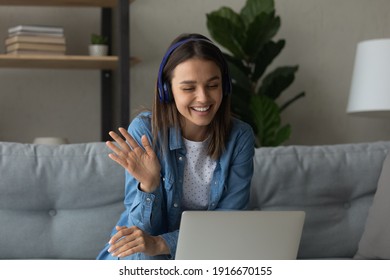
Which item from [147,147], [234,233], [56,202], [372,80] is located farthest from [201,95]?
[372,80]

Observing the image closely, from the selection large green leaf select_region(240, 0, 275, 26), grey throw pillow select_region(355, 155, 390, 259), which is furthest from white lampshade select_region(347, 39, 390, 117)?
grey throw pillow select_region(355, 155, 390, 259)

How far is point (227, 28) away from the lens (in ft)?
11.7

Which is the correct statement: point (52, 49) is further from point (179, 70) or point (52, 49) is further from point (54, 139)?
point (179, 70)

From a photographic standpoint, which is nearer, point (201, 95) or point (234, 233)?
point (234, 233)

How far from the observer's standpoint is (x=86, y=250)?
2.19 meters

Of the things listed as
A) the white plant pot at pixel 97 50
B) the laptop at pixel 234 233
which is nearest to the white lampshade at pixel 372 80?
the white plant pot at pixel 97 50

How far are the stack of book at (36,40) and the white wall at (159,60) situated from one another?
11.8 inches

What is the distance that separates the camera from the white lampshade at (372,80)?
3195mm

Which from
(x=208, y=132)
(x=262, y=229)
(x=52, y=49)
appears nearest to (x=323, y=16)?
(x=52, y=49)

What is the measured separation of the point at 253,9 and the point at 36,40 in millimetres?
1118

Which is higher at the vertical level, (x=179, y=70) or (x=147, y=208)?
Result: (x=179, y=70)

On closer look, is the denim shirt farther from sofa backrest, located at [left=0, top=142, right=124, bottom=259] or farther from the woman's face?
sofa backrest, located at [left=0, top=142, right=124, bottom=259]

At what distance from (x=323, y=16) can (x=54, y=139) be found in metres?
1.72

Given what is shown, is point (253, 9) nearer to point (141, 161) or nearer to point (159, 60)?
point (159, 60)
